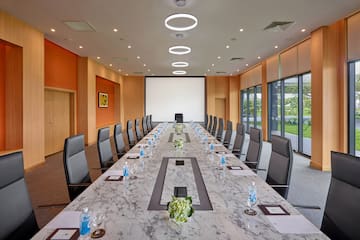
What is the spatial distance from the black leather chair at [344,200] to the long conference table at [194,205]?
0.30 meters

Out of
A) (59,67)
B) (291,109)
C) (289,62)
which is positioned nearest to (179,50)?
(289,62)

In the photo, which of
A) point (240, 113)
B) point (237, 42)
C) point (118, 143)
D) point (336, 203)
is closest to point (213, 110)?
point (240, 113)

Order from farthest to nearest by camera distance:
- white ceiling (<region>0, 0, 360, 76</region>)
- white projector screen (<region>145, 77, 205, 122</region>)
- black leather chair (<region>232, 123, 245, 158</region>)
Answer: white projector screen (<region>145, 77, 205, 122</region>), white ceiling (<region>0, 0, 360, 76</region>), black leather chair (<region>232, 123, 245, 158</region>)

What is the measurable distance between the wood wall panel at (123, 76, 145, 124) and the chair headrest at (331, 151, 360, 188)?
14.5m

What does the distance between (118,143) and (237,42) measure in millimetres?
5002

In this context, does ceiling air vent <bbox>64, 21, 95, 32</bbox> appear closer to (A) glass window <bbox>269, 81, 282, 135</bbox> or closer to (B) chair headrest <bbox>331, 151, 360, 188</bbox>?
(B) chair headrest <bbox>331, 151, 360, 188</bbox>

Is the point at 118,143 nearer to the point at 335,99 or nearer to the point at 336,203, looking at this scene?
the point at 336,203

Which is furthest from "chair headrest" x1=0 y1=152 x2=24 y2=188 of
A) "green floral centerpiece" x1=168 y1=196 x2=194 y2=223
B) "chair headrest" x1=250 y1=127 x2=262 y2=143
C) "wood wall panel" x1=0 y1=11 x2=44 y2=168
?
"wood wall panel" x1=0 y1=11 x2=44 y2=168

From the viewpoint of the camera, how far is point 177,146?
3.97 m

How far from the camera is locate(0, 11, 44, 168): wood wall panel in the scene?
572 cm

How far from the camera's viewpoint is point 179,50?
338 inches

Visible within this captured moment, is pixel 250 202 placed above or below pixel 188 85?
below

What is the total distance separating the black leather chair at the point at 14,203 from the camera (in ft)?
5.26

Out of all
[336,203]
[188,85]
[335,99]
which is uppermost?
[188,85]
